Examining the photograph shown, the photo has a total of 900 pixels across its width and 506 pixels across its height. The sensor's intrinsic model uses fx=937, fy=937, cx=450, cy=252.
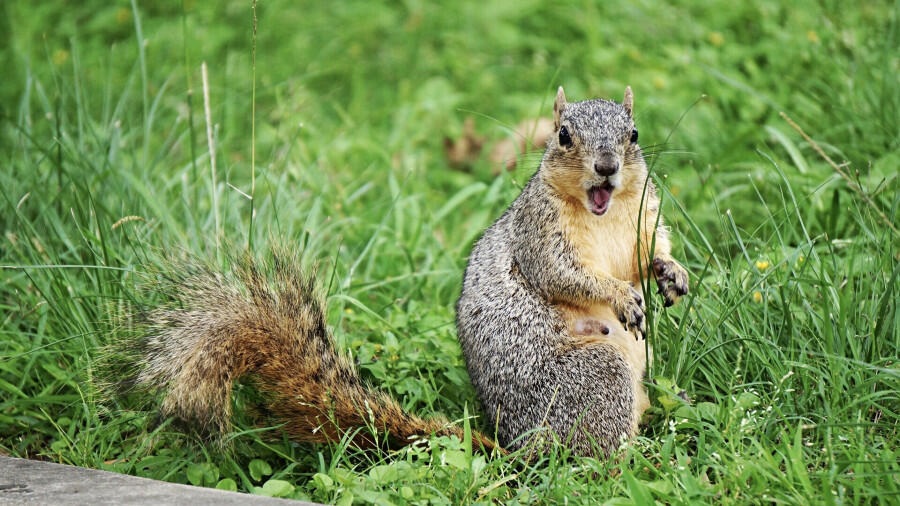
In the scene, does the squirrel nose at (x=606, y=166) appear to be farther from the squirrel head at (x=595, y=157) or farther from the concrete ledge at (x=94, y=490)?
the concrete ledge at (x=94, y=490)

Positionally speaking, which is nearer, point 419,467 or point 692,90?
point 419,467

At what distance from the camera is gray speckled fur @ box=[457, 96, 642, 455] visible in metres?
2.52

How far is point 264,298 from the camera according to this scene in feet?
8.37

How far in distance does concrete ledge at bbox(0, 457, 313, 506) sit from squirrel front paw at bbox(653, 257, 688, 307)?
1.19m

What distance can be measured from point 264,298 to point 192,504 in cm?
63

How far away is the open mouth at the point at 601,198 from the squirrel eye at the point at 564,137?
18 cm

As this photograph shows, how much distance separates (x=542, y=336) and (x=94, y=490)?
1.22 m

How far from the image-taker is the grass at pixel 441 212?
2.38m

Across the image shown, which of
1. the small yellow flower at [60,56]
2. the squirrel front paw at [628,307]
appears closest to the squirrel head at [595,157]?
the squirrel front paw at [628,307]

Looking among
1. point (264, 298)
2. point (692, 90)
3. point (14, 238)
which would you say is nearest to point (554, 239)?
point (264, 298)

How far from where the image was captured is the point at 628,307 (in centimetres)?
259

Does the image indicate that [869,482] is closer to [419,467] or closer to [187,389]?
[419,467]

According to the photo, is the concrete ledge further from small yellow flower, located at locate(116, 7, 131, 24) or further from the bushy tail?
small yellow flower, located at locate(116, 7, 131, 24)

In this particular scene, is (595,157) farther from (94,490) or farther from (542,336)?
(94,490)
